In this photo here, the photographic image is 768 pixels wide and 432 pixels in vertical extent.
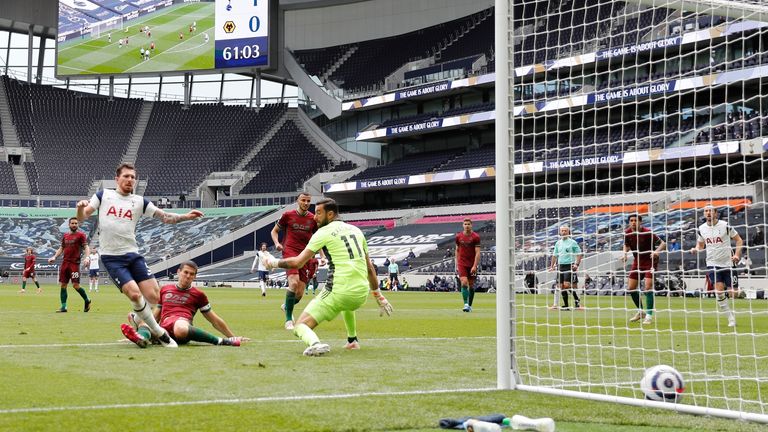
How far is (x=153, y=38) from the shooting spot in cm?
6138

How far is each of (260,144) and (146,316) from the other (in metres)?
58.1

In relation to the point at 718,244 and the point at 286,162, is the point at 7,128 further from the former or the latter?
the point at 718,244

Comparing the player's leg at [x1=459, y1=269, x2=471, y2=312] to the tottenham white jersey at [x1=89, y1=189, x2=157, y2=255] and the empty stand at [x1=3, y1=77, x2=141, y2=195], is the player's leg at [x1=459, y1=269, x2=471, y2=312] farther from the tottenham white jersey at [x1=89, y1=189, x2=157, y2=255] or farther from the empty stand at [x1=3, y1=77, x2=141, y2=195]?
the empty stand at [x1=3, y1=77, x2=141, y2=195]

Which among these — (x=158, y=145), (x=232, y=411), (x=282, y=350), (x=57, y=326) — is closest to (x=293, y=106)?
(x=158, y=145)

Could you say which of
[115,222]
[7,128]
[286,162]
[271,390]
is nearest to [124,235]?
[115,222]

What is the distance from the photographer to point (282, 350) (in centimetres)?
1032

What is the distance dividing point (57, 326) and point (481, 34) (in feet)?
163

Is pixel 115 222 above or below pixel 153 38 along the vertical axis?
below

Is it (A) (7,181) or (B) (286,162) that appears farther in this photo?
(B) (286,162)

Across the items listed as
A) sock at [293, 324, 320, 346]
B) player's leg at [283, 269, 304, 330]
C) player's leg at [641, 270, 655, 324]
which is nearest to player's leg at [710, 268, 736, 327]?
player's leg at [641, 270, 655, 324]

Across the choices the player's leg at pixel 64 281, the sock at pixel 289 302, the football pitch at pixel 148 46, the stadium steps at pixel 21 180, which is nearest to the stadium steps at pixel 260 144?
the football pitch at pixel 148 46

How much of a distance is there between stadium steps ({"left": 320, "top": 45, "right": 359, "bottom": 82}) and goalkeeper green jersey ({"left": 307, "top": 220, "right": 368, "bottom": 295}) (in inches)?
2281

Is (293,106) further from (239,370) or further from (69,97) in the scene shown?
(239,370)

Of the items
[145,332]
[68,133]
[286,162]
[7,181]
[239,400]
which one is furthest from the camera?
[68,133]
